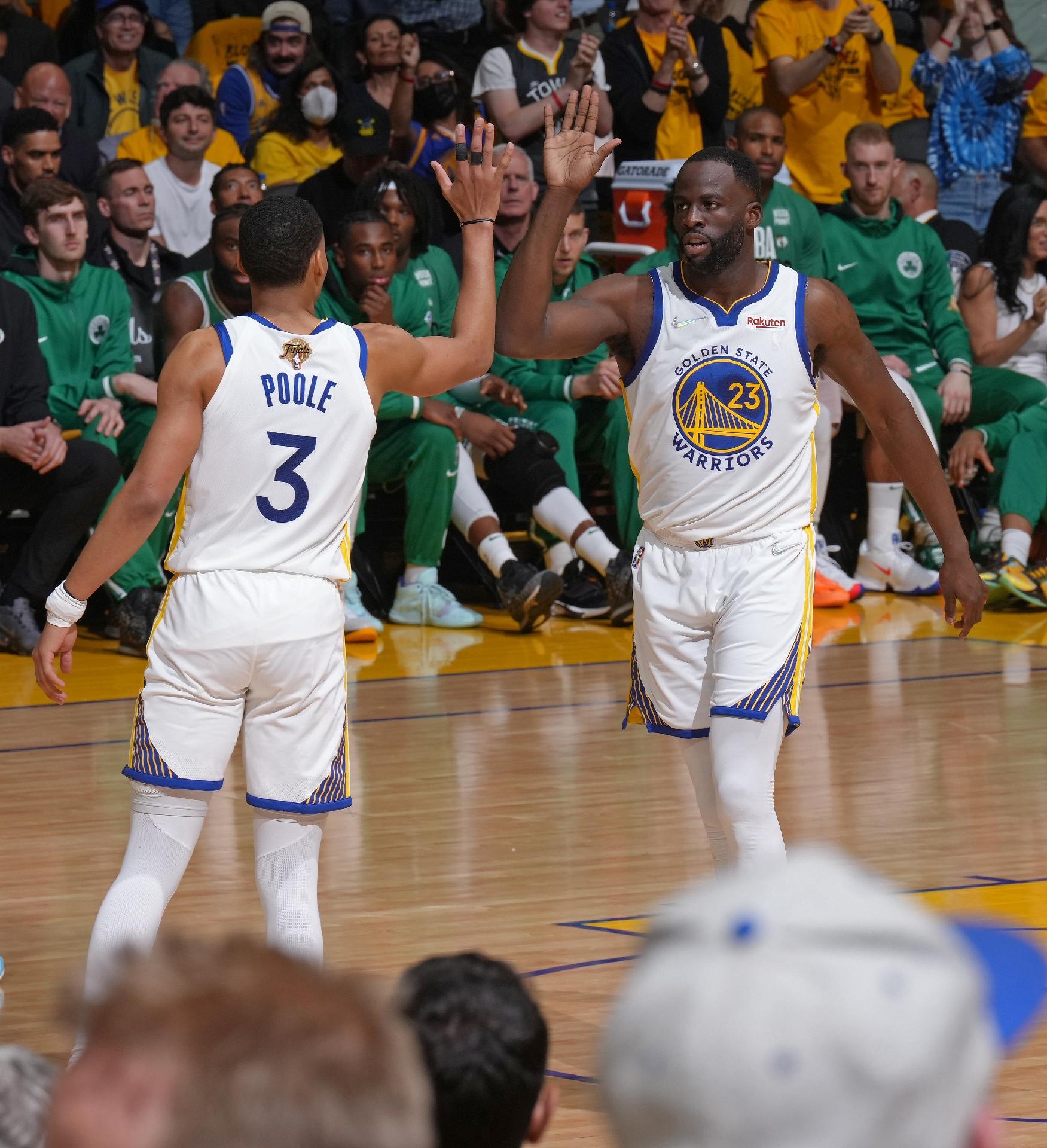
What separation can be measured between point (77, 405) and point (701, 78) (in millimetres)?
4389

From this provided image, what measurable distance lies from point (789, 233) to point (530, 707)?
370cm

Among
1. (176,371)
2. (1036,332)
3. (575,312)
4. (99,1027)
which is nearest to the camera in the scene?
(99,1027)

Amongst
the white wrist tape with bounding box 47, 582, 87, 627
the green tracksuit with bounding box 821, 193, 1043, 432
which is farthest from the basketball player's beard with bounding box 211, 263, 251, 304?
the white wrist tape with bounding box 47, 582, 87, 627

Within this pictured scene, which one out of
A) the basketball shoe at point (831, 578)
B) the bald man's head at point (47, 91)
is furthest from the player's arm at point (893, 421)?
the bald man's head at point (47, 91)

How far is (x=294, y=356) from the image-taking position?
3465 millimetres

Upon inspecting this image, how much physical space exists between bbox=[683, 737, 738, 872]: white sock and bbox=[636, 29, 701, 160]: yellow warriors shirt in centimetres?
727

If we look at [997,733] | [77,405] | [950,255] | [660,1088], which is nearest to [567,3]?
[950,255]

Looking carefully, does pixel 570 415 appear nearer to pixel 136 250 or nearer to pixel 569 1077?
pixel 136 250

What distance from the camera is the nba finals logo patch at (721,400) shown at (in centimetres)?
404

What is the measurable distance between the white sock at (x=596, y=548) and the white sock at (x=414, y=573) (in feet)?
2.54

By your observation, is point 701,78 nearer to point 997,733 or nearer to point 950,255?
point 950,255

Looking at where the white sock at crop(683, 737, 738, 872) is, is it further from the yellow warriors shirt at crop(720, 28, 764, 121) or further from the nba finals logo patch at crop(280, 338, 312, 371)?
the yellow warriors shirt at crop(720, 28, 764, 121)

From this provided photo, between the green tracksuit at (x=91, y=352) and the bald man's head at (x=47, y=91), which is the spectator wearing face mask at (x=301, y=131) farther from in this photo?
the green tracksuit at (x=91, y=352)

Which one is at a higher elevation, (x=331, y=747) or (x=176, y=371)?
(x=176, y=371)
